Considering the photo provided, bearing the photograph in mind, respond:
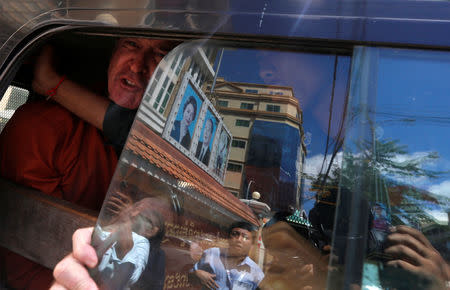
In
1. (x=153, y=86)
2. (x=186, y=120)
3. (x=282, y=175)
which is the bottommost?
(x=282, y=175)

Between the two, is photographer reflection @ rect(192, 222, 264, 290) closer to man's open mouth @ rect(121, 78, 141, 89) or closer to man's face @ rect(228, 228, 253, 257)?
man's face @ rect(228, 228, 253, 257)

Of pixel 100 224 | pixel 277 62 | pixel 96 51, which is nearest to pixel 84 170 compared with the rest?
pixel 96 51

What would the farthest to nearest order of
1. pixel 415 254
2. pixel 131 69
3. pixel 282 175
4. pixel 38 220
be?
pixel 131 69 < pixel 38 220 < pixel 282 175 < pixel 415 254

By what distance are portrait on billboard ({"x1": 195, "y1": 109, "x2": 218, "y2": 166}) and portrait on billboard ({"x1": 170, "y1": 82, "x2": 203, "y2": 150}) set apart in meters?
0.03

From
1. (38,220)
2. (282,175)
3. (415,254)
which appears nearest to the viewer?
(415,254)

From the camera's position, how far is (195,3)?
0.92m

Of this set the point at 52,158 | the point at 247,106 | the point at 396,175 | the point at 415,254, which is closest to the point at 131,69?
the point at 52,158

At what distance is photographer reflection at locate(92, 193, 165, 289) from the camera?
2.76 feet

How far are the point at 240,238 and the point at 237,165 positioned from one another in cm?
20

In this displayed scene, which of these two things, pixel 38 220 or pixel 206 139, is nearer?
pixel 206 139

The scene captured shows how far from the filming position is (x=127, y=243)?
0.86 m

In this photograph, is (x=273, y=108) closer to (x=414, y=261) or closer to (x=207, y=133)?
(x=207, y=133)

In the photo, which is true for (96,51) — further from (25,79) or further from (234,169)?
(234,169)

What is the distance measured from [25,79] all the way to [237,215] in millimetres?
1937
